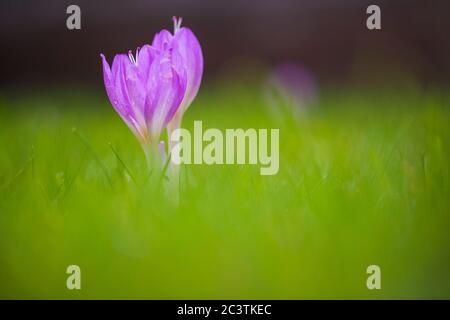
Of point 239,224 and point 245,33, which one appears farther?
point 245,33

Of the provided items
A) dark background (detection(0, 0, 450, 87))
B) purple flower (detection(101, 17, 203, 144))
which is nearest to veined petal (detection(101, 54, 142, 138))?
purple flower (detection(101, 17, 203, 144))

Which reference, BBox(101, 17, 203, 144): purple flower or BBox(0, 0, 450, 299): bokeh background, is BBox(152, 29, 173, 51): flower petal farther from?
BBox(0, 0, 450, 299): bokeh background

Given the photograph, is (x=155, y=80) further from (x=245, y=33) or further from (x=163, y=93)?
(x=245, y=33)

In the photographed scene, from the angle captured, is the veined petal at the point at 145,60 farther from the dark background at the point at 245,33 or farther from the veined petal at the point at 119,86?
the dark background at the point at 245,33

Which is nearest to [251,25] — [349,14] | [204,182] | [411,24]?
[349,14]

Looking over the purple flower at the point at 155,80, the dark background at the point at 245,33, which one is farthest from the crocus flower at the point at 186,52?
the dark background at the point at 245,33

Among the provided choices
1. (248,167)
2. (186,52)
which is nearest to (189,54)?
(186,52)
